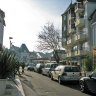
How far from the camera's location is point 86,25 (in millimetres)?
52531

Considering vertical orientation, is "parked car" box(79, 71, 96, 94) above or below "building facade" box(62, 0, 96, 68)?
below

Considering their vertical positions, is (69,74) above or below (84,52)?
below

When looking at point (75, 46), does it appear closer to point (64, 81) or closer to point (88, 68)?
point (88, 68)

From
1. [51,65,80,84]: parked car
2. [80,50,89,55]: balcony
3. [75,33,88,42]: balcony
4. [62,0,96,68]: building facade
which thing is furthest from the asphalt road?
[75,33,88,42]: balcony

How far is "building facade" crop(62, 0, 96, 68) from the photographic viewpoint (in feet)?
169

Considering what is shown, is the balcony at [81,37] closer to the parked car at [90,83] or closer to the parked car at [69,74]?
the parked car at [69,74]

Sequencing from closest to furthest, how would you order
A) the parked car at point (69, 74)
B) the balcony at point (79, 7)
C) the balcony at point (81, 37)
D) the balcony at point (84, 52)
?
the parked car at point (69, 74), the balcony at point (84, 52), the balcony at point (81, 37), the balcony at point (79, 7)

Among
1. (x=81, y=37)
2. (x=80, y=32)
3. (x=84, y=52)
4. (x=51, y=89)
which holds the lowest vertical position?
(x=51, y=89)

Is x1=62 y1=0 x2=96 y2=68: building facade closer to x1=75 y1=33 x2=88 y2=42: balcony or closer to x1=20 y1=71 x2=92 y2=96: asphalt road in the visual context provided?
x1=75 y1=33 x2=88 y2=42: balcony

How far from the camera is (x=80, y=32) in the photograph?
185ft

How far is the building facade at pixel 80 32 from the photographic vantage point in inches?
2032

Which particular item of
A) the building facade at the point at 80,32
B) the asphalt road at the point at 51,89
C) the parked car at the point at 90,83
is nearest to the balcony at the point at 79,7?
the building facade at the point at 80,32

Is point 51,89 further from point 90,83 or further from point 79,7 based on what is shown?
point 79,7

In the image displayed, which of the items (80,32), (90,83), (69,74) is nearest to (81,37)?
(80,32)
